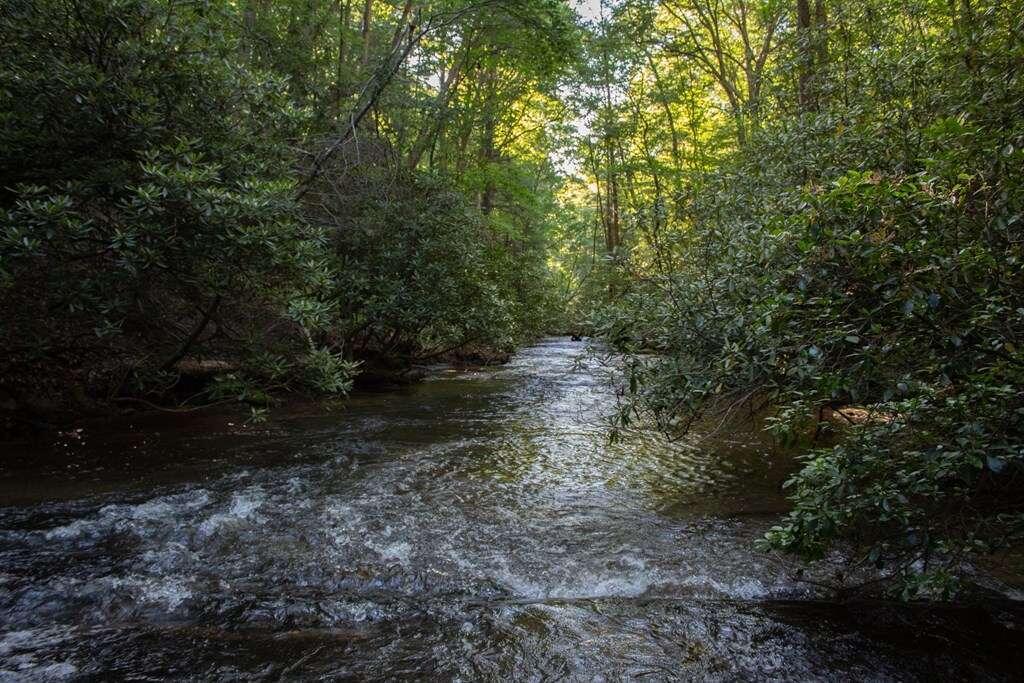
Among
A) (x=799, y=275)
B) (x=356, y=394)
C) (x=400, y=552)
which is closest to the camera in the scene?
(x=799, y=275)

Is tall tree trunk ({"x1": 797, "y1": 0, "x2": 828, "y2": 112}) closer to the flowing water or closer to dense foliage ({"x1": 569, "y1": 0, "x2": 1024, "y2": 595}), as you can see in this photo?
dense foliage ({"x1": 569, "y1": 0, "x2": 1024, "y2": 595})

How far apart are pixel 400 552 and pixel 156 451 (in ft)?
16.1

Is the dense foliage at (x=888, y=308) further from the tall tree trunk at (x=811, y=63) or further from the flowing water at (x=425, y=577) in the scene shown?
the tall tree trunk at (x=811, y=63)

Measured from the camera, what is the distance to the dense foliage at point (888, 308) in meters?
3.09

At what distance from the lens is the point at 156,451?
8094 mm

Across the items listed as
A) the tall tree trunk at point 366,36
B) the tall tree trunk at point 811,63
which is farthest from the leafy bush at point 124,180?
the tall tree trunk at point 366,36

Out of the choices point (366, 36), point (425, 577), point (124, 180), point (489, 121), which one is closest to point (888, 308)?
point (425, 577)

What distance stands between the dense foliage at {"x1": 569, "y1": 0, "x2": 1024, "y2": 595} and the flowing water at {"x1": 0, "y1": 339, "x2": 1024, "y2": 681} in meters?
0.71

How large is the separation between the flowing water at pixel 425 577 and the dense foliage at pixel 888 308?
2.33 ft

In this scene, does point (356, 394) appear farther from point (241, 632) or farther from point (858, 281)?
point (858, 281)

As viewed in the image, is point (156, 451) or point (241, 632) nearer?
point (241, 632)

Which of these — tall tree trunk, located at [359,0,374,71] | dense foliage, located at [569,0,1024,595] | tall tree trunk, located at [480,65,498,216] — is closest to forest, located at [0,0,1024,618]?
dense foliage, located at [569,0,1024,595]

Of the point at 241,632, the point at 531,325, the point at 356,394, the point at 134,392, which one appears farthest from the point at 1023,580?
the point at 531,325

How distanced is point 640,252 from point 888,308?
469cm
